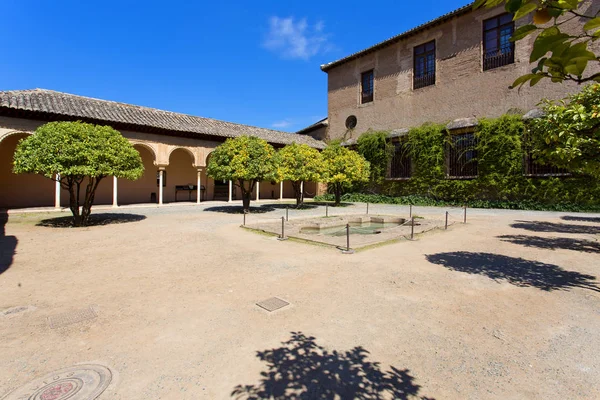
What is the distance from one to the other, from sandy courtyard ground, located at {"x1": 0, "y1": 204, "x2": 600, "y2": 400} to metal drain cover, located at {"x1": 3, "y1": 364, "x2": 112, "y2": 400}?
9cm

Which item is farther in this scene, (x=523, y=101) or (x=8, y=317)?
(x=523, y=101)

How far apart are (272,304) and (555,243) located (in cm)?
788

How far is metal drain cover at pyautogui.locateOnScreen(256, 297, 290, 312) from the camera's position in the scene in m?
3.91

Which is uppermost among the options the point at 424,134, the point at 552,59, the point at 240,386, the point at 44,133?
the point at 424,134

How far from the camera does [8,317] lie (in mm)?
3633

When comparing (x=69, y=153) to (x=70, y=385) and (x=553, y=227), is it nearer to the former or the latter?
(x=70, y=385)

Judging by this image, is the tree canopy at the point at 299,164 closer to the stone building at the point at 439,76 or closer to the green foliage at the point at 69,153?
A: the green foliage at the point at 69,153

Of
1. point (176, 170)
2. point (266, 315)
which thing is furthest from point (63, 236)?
point (176, 170)

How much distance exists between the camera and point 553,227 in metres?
10.4

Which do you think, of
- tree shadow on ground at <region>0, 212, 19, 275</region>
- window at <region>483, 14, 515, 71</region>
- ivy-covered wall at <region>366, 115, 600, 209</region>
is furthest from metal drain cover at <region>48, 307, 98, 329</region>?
window at <region>483, 14, 515, 71</region>

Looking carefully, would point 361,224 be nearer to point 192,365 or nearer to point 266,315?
point 266,315

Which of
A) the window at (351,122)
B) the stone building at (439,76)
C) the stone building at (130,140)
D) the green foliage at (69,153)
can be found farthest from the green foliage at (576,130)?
the window at (351,122)

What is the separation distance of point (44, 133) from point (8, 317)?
8.12 metres

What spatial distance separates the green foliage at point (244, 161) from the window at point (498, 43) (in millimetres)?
14296
